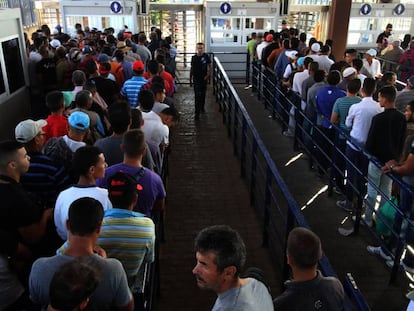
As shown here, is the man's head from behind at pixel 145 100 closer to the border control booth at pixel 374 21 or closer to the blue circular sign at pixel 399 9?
the border control booth at pixel 374 21

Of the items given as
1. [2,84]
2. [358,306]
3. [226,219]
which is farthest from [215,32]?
[358,306]

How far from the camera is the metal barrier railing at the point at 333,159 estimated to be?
4410mm

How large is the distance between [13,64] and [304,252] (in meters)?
7.19

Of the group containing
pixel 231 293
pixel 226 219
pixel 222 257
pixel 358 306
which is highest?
pixel 222 257

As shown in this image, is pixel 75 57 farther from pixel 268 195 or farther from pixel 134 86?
pixel 268 195

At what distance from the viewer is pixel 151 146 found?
453 cm

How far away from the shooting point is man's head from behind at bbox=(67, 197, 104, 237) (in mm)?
2361

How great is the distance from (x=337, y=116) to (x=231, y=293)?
451 cm

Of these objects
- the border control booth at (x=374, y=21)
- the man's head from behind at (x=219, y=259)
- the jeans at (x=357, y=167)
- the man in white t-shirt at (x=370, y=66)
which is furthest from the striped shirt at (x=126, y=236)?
the border control booth at (x=374, y=21)

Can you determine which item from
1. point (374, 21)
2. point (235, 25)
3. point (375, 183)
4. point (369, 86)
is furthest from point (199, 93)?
point (374, 21)

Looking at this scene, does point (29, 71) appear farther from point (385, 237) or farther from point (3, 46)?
point (385, 237)

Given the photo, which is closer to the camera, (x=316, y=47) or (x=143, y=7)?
(x=316, y=47)

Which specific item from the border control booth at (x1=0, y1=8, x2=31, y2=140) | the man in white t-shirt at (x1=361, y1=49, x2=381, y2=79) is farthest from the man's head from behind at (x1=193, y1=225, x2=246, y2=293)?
the man in white t-shirt at (x1=361, y1=49, x2=381, y2=79)

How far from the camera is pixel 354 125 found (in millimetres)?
5590
